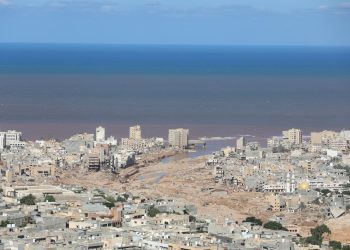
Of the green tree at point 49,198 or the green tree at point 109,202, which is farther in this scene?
the green tree at point 49,198

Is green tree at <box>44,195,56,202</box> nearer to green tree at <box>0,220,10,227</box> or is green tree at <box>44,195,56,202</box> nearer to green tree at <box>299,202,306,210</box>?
green tree at <box>0,220,10,227</box>

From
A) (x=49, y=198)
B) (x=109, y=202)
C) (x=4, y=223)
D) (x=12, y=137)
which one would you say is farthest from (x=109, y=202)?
(x=12, y=137)

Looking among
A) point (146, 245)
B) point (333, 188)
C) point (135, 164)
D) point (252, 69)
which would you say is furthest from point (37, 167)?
point (252, 69)

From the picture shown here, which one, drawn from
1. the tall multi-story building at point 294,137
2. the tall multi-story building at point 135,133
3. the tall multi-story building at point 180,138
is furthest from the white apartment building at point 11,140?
the tall multi-story building at point 294,137

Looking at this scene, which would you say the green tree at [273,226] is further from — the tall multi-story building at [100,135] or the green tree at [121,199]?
the tall multi-story building at [100,135]

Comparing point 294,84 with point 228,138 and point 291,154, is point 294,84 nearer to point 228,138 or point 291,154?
point 228,138

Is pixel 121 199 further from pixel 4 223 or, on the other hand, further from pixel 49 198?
pixel 4 223
